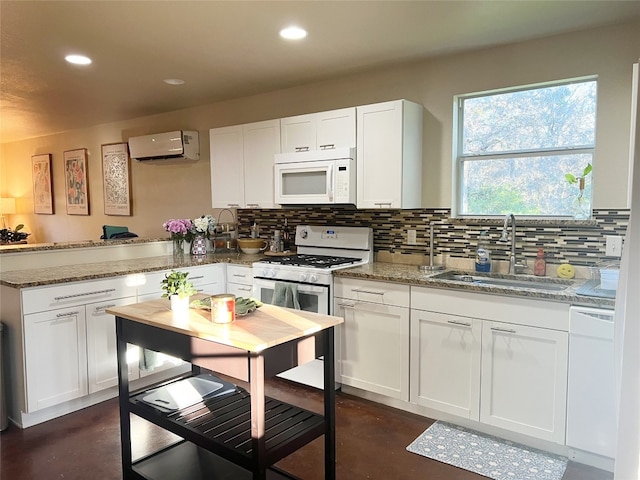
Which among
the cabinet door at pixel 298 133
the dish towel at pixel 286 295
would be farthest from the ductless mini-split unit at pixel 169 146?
the dish towel at pixel 286 295

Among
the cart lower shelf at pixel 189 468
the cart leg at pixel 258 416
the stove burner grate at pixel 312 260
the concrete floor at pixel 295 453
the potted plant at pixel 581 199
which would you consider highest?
the potted plant at pixel 581 199

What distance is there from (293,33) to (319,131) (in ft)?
2.95

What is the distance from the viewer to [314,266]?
3.38m

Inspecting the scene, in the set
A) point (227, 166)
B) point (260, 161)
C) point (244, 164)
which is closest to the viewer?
point (260, 161)

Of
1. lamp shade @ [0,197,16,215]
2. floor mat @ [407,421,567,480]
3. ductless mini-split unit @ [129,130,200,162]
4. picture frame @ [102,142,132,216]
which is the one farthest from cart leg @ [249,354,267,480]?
lamp shade @ [0,197,16,215]

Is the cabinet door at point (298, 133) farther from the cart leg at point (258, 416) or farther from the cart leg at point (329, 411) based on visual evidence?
the cart leg at point (258, 416)

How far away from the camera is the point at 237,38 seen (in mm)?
2887

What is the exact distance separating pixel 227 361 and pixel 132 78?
2.84 m

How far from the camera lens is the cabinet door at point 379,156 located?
3.25 m

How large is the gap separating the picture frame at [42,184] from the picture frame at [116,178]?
56.4 inches

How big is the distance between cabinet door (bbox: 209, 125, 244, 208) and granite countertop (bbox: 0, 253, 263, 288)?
526 millimetres

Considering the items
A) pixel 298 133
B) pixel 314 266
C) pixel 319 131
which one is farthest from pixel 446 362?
pixel 298 133

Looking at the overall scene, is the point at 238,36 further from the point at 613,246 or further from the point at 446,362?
the point at 613,246

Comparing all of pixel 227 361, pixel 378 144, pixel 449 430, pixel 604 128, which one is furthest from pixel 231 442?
pixel 604 128
